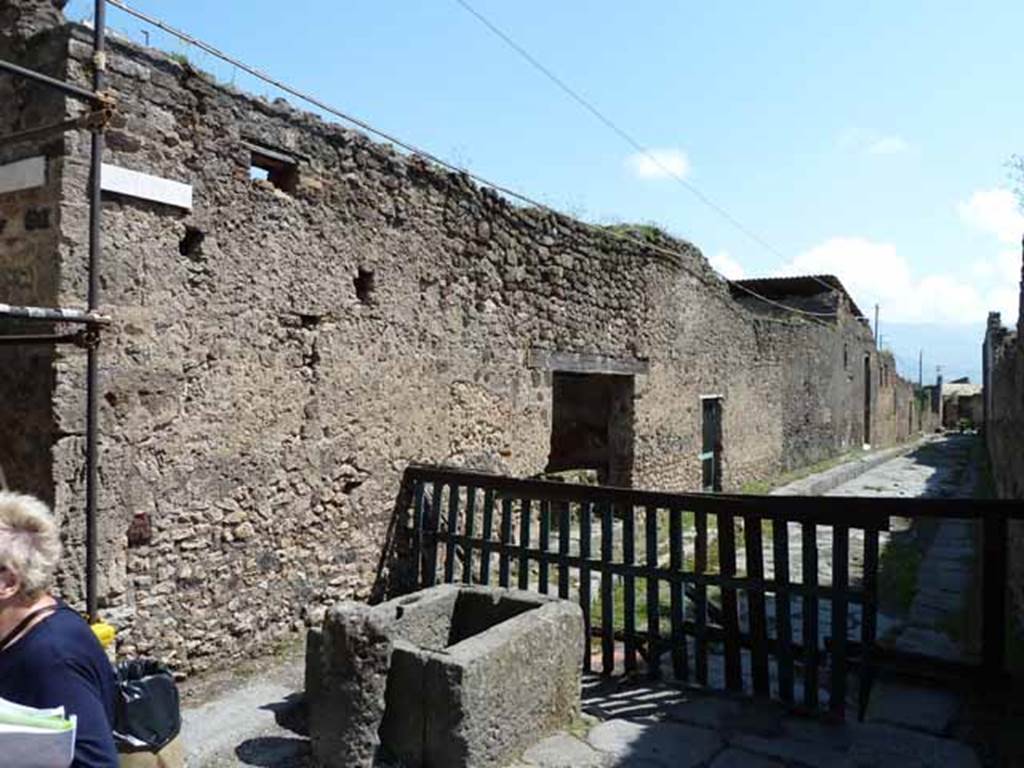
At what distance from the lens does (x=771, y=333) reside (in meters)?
14.0

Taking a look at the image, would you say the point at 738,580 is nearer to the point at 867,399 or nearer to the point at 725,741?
the point at 725,741

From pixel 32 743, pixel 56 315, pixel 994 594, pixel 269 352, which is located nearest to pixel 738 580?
pixel 994 594

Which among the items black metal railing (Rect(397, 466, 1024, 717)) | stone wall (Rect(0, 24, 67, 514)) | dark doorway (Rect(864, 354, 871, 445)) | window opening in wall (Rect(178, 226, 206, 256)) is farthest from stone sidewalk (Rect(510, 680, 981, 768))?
dark doorway (Rect(864, 354, 871, 445))

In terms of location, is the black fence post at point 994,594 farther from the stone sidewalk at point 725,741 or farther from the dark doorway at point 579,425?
the dark doorway at point 579,425

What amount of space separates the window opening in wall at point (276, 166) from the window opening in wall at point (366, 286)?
75 centimetres

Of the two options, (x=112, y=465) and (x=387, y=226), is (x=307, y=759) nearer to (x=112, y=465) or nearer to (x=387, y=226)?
(x=112, y=465)

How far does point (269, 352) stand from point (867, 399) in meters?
22.7

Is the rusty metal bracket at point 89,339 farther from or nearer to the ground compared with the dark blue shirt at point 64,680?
farther from the ground

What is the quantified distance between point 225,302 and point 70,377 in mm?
930

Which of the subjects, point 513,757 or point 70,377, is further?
point 70,377

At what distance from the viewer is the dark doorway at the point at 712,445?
451 inches

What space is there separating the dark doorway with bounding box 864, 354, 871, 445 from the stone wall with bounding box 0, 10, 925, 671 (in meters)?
18.8

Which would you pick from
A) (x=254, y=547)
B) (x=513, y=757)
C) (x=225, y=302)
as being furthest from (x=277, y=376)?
(x=513, y=757)

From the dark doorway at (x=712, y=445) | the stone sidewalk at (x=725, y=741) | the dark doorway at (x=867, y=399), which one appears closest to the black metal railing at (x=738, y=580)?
the stone sidewalk at (x=725, y=741)
